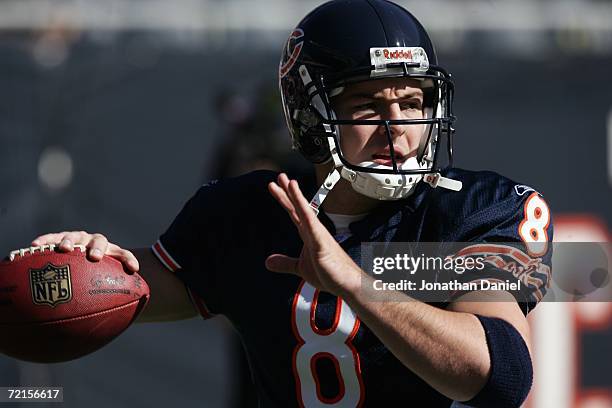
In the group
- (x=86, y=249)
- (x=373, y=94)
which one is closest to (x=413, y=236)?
(x=373, y=94)

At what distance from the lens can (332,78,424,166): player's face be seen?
2406mm

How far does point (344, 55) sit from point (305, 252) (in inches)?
24.7

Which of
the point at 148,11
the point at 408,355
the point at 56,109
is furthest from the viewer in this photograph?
the point at 148,11

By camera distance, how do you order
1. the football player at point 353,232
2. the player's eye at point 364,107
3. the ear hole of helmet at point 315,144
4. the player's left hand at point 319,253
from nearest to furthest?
1. the player's left hand at point 319,253
2. the football player at point 353,232
3. the player's eye at point 364,107
4. the ear hole of helmet at point 315,144

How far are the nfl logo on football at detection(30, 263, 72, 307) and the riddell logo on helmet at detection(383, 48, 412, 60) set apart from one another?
2.87ft

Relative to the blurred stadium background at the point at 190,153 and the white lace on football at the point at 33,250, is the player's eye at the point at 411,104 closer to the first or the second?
the white lace on football at the point at 33,250

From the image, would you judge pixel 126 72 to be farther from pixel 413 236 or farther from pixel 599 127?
pixel 413 236

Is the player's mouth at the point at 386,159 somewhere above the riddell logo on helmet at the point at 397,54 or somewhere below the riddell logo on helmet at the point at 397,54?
below

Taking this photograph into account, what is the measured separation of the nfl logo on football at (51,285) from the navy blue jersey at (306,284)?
0.34m

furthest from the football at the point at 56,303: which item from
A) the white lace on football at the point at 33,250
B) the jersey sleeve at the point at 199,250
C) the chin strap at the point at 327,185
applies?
the chin strap at the point at 327,185

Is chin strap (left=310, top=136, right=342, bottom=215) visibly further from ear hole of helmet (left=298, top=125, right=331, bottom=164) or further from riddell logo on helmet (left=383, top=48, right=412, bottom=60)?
riddell logo on helmet (left=383, top=48, right=412, bottom=60)

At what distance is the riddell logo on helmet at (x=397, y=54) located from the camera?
2434mm

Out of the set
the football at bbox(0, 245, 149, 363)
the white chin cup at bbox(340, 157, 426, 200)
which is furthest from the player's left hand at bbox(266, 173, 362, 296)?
the football at bbox(0, 245, 149, 363)

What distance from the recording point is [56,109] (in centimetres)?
491
